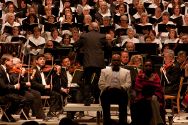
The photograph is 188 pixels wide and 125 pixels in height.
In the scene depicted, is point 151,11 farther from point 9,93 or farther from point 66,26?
point 9,93

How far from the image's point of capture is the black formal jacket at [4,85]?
1052 centimetres

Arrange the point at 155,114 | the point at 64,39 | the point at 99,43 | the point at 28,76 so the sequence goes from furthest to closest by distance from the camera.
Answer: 1. the point at 64,39
2. the point at 28,76
3. the point at 99,43
4. the point at 155,114

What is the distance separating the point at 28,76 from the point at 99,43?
165 cm

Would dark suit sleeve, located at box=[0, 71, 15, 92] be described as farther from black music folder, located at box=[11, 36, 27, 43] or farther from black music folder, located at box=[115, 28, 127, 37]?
black music folder, located at box=[115, 28, 127, 37]

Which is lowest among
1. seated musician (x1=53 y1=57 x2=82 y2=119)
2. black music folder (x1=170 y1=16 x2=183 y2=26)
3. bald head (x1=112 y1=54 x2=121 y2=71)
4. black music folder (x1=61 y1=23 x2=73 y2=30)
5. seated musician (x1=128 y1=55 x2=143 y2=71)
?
seated musician (x1=53 y1=57 x2=82 y2=119)

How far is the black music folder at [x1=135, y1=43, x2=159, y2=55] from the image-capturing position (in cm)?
1231

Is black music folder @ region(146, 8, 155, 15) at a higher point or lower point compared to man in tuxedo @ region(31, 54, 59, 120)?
higher

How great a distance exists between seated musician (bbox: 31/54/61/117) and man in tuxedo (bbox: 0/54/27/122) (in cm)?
76

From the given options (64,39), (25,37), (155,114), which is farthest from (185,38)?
(155,114)

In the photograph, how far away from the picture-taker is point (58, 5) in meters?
15.3

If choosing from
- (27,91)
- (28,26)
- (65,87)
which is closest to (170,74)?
(65,87)

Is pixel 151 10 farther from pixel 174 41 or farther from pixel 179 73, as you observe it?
pixel 179 73

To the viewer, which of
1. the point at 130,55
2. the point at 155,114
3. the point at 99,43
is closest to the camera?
the point at 155,114

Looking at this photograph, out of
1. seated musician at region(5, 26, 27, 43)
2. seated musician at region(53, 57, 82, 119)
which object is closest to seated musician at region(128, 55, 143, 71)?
seated musician at region(53, 57, 82, 119)
